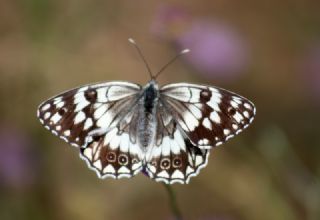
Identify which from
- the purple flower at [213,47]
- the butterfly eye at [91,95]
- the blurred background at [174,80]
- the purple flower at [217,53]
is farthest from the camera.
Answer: the purple flower at [217,53]

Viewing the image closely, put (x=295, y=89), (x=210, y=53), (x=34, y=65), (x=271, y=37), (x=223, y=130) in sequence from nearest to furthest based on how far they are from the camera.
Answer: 1. (x=223, y=130)
2. (x=34, y=65)
3. (x=210, y=53)
4. (x=295, y=89)
5. (x=271, y=37)

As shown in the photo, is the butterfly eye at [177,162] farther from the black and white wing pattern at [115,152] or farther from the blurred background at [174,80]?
the blurred background at [174,80]

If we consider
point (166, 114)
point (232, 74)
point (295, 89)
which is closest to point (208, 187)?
point (232, 74)

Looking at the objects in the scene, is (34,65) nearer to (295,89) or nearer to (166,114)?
(166,114)

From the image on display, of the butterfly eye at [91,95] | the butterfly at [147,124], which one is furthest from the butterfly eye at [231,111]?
the butterfly eye at [91,95]

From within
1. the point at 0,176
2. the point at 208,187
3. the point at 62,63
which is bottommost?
the point at 208,187


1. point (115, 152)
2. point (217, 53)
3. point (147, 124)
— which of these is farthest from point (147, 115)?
point (217, 53)
